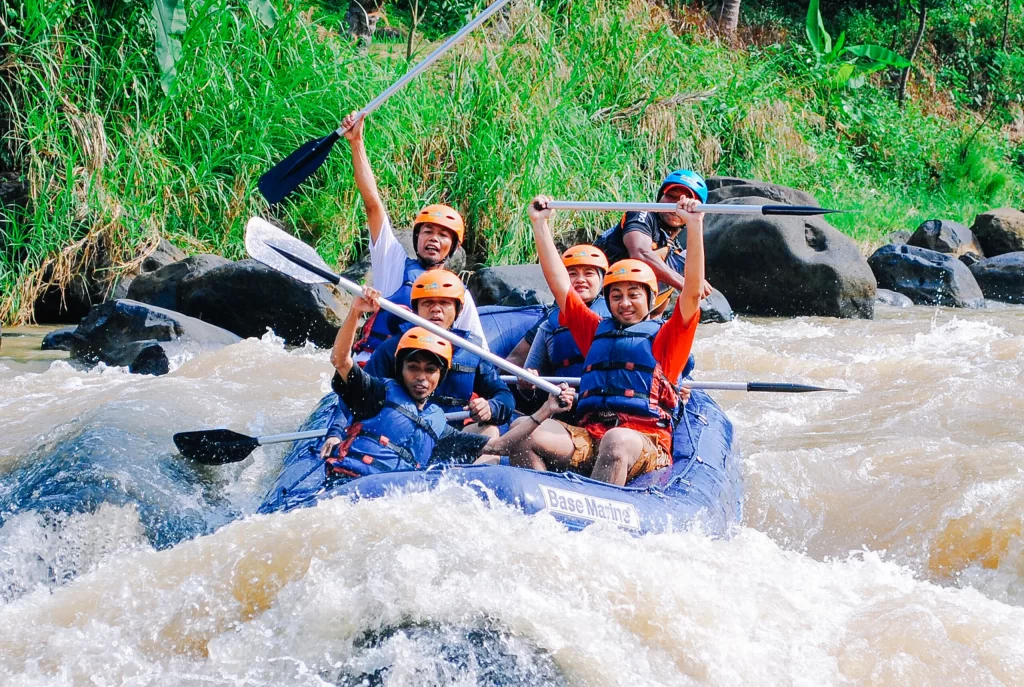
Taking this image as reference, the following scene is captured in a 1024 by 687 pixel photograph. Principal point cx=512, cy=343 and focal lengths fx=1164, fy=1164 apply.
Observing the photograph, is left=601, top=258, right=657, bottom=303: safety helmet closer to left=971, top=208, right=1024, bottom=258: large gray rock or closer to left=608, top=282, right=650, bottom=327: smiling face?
left=608, top=282, right=650, bottom=327: smiling face

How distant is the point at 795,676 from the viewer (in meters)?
3.24

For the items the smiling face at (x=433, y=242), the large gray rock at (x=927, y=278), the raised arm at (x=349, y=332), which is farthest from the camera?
the large gray rock at (x=927, y=278)

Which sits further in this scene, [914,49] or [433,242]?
[914,49]

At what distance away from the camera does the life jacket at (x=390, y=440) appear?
4023mm

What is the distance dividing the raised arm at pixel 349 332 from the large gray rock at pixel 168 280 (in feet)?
14.5

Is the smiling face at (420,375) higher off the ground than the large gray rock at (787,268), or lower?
higher

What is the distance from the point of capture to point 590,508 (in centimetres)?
377

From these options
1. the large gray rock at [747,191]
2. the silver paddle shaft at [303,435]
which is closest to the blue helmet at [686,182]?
the silver paddle shaft at [303,435]

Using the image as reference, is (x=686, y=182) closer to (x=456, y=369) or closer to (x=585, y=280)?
(x=585, y=280)

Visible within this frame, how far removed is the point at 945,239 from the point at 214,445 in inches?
424

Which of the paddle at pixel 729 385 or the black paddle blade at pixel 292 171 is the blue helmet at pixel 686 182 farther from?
the black paddle blade at pixel 292 171

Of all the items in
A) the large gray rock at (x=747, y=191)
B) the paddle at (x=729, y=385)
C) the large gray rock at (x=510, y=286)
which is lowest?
the large gray rock at (x=747, y=191)

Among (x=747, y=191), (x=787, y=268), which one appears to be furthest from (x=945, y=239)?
(x=787, y=268)

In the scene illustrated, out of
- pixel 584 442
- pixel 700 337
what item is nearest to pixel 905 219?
pixel 700 337
